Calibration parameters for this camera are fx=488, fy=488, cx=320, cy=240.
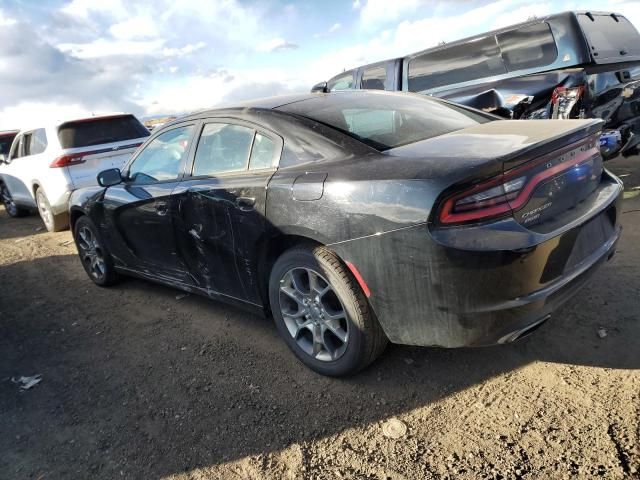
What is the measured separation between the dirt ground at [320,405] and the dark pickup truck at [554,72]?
2.11 metres

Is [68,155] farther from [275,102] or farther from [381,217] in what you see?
[381,217]

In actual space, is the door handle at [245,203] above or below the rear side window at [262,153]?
below

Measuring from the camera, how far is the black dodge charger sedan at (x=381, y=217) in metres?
2.09

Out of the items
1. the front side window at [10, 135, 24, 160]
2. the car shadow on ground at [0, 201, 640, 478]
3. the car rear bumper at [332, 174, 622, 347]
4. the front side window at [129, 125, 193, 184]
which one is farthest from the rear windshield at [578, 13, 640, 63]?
the front side window at [10, 135, 24, 160]

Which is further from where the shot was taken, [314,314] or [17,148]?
[17,148]

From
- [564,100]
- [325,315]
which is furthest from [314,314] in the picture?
[564,100]

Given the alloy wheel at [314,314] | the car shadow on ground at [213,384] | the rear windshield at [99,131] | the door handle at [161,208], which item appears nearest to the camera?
the car shadow on ground at [213,384]

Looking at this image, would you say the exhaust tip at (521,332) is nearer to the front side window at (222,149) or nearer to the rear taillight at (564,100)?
the front side window at (222,149)

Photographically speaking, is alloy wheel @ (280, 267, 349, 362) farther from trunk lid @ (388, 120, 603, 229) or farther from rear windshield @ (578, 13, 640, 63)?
rear windshield @ (578, 13, 640, 63)

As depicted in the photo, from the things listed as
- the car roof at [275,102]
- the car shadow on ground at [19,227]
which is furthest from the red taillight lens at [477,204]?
the car shadow on ground at [19,227]

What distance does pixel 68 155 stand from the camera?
7074 mm

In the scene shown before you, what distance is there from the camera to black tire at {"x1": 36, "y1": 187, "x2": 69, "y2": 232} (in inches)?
298

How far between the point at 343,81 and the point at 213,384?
22.2 ft

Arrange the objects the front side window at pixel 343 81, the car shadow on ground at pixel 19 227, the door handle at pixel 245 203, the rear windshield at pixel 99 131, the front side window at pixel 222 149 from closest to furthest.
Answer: the door handle at pixel 245 203
the front side window at pixel 222 149
the rear windshield at pixel 99 131
the car shadow on ground at pixel 19 227
the front side window at pixel 343 81
